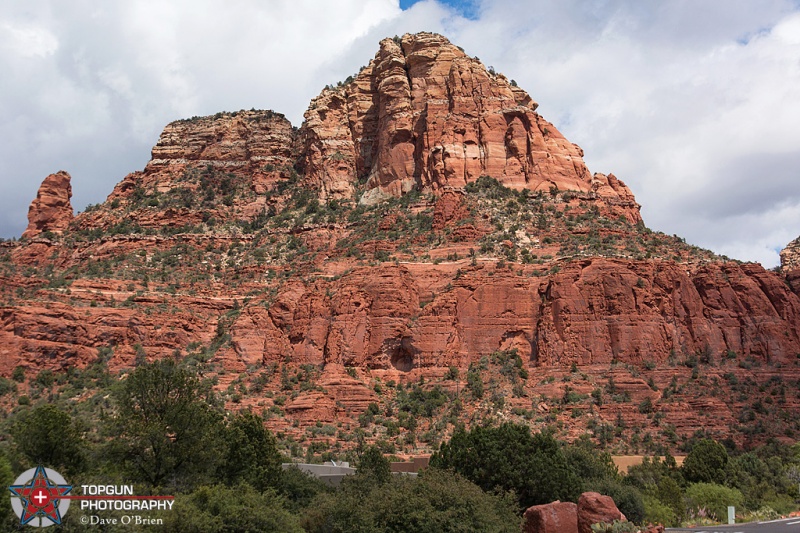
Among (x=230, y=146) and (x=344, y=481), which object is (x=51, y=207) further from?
(x=344, y=481)

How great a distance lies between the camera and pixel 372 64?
353ft

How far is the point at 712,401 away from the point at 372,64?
58017 mm

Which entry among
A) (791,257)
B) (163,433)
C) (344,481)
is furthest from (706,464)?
(791,257)

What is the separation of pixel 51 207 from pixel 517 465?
7548cm

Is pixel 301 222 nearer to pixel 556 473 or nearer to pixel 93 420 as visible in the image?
pixel 93 420

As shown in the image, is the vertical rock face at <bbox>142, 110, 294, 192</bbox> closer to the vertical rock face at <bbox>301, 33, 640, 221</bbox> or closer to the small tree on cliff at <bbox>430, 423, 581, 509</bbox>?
the vertical rock face at <bbox>301, 33, 640, 221</bbox>

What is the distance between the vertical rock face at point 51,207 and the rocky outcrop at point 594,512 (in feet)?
278

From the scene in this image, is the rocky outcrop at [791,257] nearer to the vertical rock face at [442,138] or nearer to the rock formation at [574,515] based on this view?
the vertical rock face at [442,138]

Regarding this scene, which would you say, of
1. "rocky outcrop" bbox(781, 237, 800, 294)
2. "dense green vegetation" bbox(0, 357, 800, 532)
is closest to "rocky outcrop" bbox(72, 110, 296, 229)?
"dense green vegetation" bbox(0, 357, 800, 532)

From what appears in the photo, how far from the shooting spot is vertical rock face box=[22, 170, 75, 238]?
104000mm

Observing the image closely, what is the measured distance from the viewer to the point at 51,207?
105312mm

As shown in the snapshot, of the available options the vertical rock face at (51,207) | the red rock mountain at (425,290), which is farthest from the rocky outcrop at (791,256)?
the vertical rock face at (51,207)

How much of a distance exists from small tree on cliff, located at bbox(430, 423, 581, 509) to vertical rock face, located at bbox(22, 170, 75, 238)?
69400 mm

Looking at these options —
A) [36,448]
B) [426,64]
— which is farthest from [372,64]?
[36,448]
